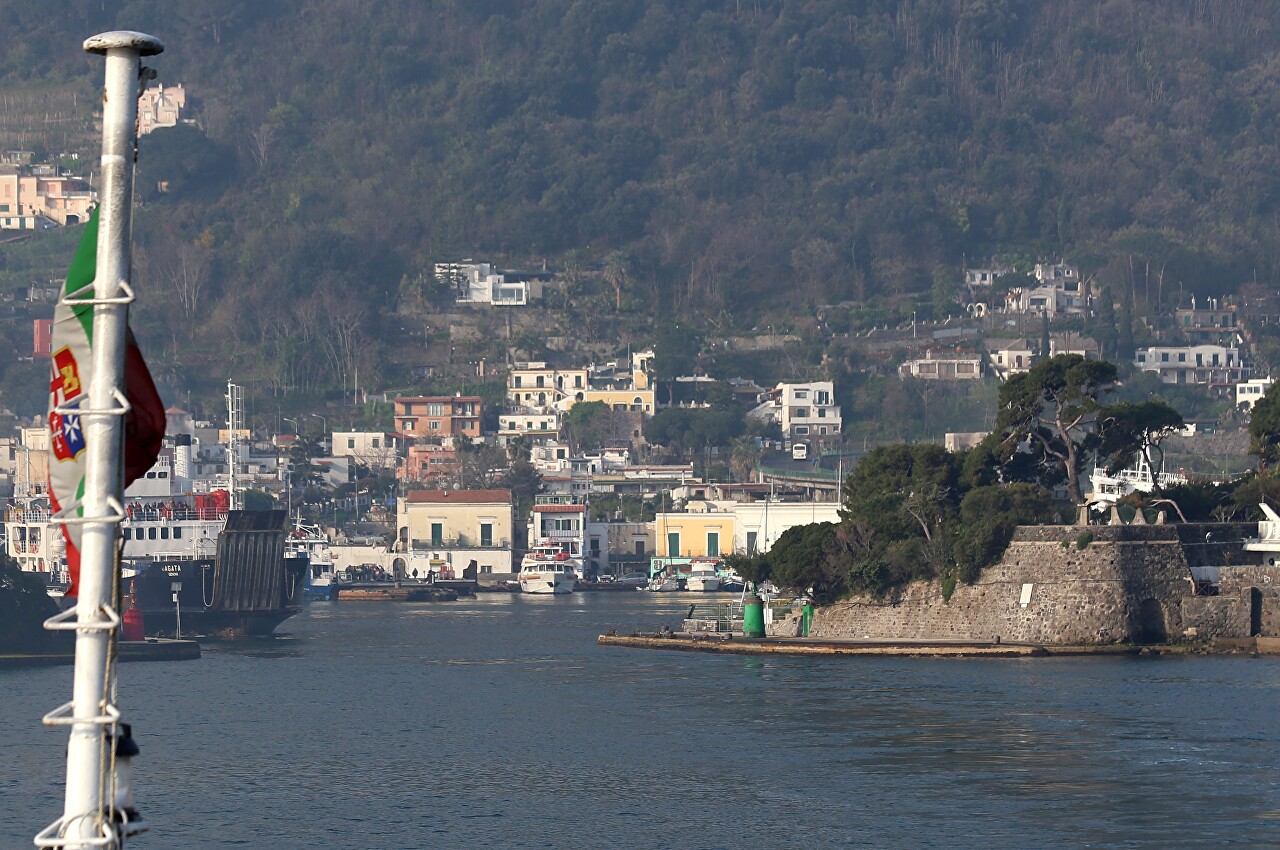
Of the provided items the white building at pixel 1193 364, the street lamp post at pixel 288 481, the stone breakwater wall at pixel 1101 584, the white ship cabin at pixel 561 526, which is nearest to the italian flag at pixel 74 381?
the stone breakwater wall at pixel 1101 584

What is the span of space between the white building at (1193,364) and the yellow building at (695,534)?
5162 cm

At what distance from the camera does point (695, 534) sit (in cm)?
11094

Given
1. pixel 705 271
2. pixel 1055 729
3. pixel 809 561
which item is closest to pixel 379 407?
pixel 705 271

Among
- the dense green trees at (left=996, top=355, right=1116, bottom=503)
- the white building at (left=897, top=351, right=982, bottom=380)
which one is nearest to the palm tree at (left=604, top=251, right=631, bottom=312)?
the white building at (left=897, top=351, right=982, bottom=380)

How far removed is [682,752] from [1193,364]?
121925mm

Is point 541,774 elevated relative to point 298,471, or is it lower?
lower

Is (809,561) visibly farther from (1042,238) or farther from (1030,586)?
(1042,238)

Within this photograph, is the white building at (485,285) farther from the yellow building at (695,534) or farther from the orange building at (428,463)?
the yellow building at (695,534)

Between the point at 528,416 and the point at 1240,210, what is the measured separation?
242 feet

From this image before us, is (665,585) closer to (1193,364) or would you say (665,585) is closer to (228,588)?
(228,588)

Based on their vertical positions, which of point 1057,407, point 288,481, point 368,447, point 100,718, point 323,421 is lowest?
point 100,718

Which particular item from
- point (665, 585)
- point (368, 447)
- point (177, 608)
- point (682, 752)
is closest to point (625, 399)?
point (368, 447)

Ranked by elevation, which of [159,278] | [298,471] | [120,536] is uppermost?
[159,278]

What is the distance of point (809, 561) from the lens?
56969 mm
